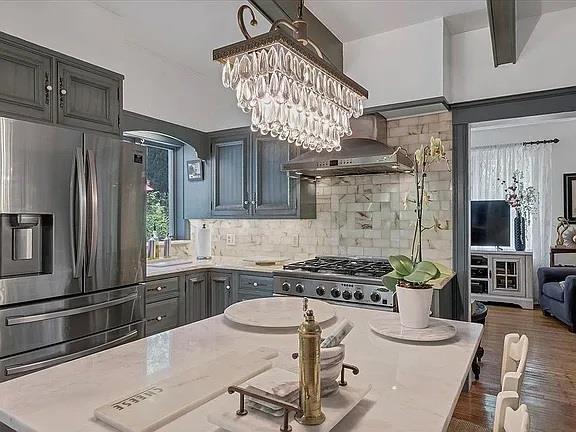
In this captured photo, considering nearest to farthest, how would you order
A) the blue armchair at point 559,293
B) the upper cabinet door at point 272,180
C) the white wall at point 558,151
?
the upper cabinet door at point 272,180, the blue armchair at point 559,293, the white wall at point 558,151

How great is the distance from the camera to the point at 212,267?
12.7 feet

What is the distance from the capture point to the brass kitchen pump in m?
0.87

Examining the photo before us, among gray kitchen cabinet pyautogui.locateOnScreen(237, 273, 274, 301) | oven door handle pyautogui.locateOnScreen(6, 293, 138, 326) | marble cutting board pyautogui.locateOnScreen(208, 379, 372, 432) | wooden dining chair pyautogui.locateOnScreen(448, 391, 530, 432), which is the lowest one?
gray kitchen cabinet pyautogui.locateOnScreen(237, 273, 274, 301)

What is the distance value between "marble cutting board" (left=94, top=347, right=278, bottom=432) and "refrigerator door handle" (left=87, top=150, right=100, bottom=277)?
5.12ft

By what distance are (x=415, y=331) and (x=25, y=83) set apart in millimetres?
2485

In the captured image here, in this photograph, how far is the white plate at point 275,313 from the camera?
1.70 meters

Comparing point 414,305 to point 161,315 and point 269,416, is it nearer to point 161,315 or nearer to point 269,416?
point 269,416

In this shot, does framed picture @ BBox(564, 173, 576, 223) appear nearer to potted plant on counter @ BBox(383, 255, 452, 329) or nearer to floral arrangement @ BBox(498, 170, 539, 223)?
floral arrangement @ BBox(498, 170, 539, 223)

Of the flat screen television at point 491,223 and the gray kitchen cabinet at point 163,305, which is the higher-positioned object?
the flat screen television at point 491,223

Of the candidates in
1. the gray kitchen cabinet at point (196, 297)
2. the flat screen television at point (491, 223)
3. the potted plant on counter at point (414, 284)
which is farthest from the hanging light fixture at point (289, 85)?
the flat screen television at point (491, 223)

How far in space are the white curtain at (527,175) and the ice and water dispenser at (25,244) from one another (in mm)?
6568

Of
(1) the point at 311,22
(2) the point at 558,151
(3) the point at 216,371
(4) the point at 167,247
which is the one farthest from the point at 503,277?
(3) the point at 216,371

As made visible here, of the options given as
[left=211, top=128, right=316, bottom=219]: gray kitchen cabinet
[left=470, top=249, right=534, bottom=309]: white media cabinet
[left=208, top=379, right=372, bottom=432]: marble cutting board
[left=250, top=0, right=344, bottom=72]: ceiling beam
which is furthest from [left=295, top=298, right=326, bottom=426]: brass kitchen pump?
[left=470, top=249, right=534, bottom=309]: white media cabinet

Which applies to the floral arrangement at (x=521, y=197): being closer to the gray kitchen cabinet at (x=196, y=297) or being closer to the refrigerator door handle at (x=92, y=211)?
the gray kitchen cabinet at (x=196, y=297)
